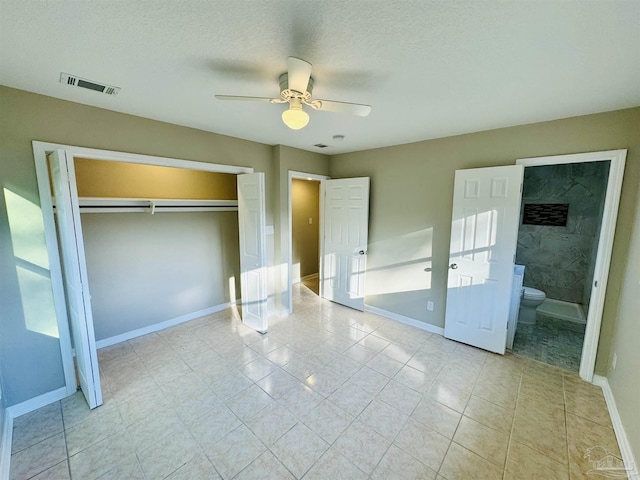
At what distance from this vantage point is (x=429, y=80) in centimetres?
173

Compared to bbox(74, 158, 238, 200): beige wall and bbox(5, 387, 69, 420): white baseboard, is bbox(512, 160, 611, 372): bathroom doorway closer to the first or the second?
bbox(74, 158, 238, 200): beige wall

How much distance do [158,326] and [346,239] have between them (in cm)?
287

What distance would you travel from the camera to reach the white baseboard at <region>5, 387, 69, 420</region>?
2014 mm

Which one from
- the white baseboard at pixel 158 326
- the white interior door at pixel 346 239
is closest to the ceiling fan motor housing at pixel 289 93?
the white interior door at pixel 346 239

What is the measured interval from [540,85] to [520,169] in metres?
1.00

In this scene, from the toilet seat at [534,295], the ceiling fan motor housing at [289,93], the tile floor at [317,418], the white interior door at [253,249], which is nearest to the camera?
the ceiling fan motor housing at [289,93]

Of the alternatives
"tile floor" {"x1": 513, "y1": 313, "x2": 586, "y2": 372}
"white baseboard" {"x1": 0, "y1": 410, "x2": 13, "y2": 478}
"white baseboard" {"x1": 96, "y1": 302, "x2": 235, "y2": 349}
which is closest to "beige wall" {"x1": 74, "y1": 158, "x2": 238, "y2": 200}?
"white baseboard" {"x1": 96, "y1": 302, "x2": 235, "y2": 349}

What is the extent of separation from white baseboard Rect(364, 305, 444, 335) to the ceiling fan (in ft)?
9.45

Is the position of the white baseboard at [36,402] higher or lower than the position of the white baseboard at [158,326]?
lower

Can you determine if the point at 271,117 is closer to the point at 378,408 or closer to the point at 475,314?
the point at 378,408

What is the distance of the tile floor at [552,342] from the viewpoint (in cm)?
277

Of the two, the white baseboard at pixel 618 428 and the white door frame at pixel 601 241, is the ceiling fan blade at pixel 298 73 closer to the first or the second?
the white door frame at pixel 601 241

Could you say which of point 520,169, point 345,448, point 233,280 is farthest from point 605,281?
point 233,280

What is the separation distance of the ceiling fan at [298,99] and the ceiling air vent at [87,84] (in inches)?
40.9
